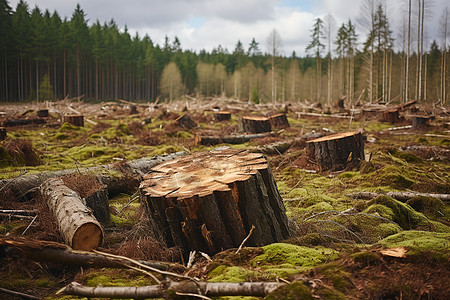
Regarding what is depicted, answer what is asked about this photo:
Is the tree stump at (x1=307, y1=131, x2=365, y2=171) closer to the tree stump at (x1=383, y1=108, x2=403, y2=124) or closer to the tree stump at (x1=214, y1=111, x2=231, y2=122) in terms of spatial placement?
the tree stump at (x1=383, y1=108, x2=403, y2=124)

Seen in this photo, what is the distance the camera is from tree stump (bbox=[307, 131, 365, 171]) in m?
7.65

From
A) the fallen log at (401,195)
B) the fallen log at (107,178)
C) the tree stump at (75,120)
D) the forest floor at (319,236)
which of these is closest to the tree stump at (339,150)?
the forest floor at (319,236)

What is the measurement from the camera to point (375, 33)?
3503cm

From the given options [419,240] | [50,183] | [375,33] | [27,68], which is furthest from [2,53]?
[419,240]

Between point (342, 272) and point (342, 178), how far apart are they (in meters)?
5.23

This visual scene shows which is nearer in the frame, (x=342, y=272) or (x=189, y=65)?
(x=342, y=272)

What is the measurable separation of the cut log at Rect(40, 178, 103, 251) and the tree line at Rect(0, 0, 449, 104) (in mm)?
30250

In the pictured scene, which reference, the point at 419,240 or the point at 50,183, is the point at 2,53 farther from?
the point at 419,240

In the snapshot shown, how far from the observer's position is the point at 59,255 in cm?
282

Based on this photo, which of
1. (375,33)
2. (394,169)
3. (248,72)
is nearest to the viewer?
(394,169)

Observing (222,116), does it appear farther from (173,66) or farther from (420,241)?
(173,66)

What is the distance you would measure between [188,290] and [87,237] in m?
1.58

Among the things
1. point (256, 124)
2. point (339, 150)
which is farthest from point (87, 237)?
point (256, 124)

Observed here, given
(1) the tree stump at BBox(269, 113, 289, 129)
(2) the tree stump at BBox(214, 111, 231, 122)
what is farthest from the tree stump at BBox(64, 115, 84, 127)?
(1) the tree stump at BBox(269, 113, 289, 129)
